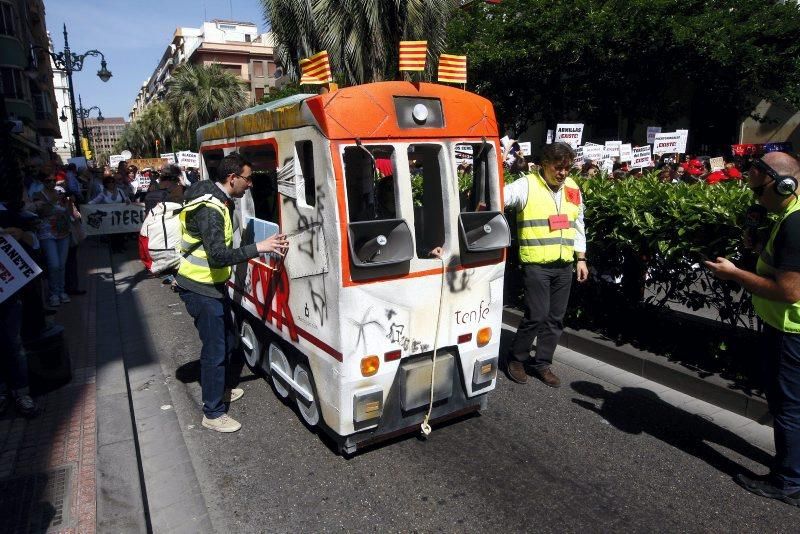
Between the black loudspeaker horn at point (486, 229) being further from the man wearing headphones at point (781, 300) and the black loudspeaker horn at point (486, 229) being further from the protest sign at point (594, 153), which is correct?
the protest sign at point (594, 153)

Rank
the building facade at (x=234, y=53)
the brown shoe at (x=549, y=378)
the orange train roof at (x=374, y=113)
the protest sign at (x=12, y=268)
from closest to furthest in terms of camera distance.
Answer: the orange train roof at (x=374, y=113) → the protest sign at (x=12, y=268) → the brown shoe at (x=549, y=378) → the building facade at (x=234, y=53)

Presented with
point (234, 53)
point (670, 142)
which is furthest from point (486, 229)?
point (234, 53)

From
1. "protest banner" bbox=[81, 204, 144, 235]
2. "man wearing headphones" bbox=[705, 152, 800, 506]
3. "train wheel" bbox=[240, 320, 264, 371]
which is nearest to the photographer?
"man wearing headphones" bbox=[705, 152, 800, 506]

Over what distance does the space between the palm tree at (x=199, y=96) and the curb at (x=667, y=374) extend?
1448 inches

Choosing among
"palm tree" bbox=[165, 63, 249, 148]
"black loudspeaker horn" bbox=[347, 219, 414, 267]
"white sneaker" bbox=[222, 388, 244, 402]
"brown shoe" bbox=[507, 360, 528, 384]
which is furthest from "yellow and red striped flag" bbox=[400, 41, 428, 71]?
"palm tree" bbox=[165, 63, 249, 148]

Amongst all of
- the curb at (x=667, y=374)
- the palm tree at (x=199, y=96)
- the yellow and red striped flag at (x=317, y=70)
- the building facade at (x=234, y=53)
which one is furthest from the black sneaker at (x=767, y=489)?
the building facade at (x=234, y=53)

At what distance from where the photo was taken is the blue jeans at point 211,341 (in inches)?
159

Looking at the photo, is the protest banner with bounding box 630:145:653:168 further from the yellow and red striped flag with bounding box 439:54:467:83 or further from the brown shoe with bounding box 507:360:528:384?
the yellow and red striped flag with bounding box 439:54:467:83

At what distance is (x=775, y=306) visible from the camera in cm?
313

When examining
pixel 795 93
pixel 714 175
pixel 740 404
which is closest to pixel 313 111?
pixel 740 404

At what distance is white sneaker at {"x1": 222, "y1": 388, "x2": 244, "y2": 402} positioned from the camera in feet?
15.7

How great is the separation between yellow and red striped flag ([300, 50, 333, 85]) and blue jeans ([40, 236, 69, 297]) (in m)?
5.49

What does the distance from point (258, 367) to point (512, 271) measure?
11.5ft

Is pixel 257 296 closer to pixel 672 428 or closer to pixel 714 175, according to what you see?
pixel 672 428
